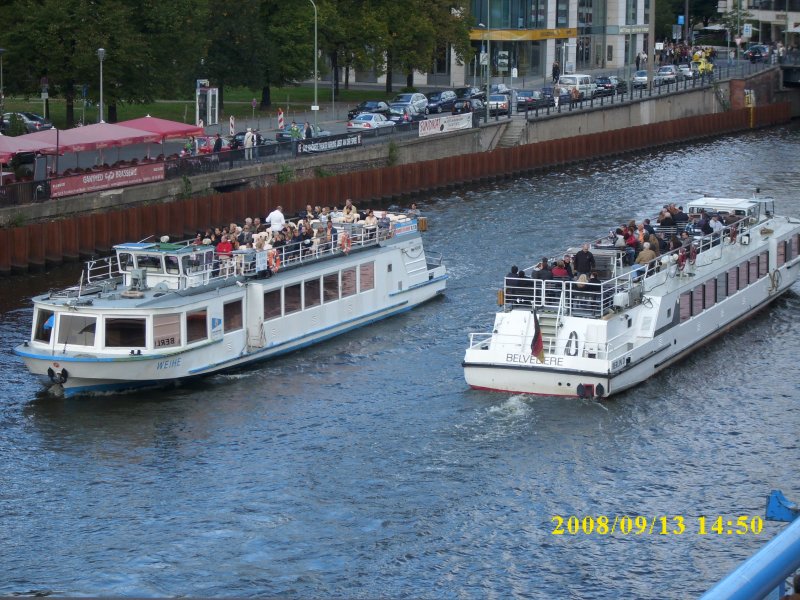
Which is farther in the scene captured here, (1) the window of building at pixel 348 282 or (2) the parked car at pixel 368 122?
(2) the parked car at pixel 368 122

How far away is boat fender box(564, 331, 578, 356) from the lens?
39281mm

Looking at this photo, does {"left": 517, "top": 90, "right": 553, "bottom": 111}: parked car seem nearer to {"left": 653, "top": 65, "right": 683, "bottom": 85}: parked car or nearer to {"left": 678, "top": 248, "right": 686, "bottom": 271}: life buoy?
{"left": 653, "top": 65, "right": 683, "bottom": 85}: parked car

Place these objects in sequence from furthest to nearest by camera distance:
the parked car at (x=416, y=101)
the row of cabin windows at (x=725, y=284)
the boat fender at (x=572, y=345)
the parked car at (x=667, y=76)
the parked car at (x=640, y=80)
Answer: the parked car at (x=667, y=76) < the parked car at (x=640, y=80) < the parked car at (x=416, y=101) < the row of cabin windows at (x=725, y=284) < the boat fender at (x=572, y=345)

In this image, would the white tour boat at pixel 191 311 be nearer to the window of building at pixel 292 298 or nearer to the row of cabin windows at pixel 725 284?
the window of building at pixel 292 298

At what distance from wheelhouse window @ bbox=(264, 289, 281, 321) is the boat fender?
955 cm

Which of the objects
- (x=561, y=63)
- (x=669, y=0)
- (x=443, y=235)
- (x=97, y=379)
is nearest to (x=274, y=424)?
(x=97, y=379)

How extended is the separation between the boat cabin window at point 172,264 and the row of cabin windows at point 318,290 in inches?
123

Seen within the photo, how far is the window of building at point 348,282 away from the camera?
47.4m

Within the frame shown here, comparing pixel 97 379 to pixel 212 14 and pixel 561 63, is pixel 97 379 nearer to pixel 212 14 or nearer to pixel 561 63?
pixel 212 14

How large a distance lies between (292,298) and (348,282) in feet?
10.7

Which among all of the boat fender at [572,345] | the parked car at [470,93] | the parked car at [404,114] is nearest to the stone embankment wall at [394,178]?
the parked car at [404,114]

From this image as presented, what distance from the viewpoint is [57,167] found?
6222 centimetres

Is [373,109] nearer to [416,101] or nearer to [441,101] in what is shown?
[416,101]

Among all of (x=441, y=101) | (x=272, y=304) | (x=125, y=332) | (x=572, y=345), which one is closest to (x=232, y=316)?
(x=272, y=304)
